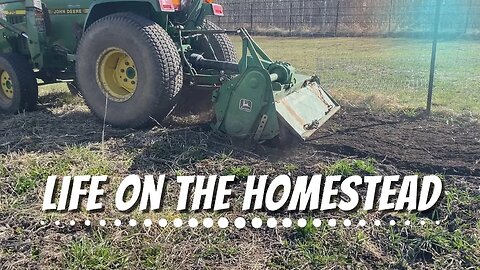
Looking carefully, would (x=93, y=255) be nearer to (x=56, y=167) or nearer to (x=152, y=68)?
(x=56, y=167)

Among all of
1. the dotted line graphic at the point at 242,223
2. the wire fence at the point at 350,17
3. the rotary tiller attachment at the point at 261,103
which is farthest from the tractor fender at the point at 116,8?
the wire fence at the point at 350,17

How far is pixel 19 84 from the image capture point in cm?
619

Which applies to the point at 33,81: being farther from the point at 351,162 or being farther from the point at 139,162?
the point at 351,162

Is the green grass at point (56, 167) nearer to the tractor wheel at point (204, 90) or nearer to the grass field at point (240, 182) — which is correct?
the grass field at point (240, 182)

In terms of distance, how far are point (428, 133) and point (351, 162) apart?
1.45 meters

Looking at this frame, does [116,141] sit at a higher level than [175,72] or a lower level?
lower

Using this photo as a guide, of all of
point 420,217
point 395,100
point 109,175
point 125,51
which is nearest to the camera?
point 420,217

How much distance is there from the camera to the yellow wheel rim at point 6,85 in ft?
21.4

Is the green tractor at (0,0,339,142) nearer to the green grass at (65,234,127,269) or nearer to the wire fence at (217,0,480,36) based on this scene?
the green grass at (65,234,127,269)

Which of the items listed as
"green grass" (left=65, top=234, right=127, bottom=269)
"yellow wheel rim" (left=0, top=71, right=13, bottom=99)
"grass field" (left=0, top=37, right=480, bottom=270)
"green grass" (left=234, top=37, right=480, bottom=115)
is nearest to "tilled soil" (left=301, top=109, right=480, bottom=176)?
"grass field" (left=0, top=37, right=480, bottom=270)

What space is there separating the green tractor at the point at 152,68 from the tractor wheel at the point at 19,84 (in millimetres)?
13

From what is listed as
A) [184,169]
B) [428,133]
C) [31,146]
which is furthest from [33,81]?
[428,133]

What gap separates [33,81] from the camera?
20.7ft

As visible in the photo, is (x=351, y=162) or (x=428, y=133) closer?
(x=351, y=162)
